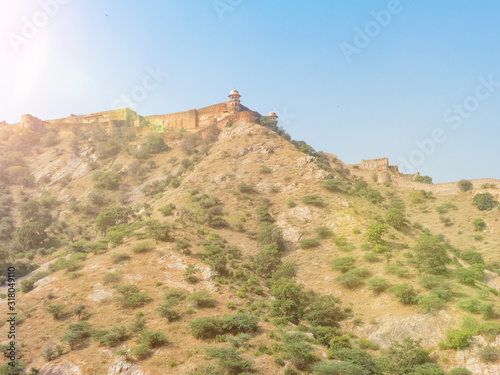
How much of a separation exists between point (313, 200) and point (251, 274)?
15.6m

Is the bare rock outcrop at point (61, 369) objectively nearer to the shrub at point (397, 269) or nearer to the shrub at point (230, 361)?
the shrub at point (230, 361)

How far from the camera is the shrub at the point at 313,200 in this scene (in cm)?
4941

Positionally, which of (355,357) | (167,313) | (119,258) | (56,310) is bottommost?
(355,357)

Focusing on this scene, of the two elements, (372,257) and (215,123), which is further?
(215,123)

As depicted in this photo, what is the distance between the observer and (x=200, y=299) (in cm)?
3175

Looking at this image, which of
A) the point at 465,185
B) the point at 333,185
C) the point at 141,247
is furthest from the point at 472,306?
the point at 465,185

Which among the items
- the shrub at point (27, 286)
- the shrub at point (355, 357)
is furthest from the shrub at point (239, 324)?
the shrub at point (27, 286)

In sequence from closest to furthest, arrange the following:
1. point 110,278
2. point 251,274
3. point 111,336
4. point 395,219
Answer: point 111,336 < point 110,278 < point 251,274 < point 395,219

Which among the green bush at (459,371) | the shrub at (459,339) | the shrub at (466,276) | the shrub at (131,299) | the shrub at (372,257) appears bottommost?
the green bush at (459,371)

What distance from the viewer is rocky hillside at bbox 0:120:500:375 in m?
25.6

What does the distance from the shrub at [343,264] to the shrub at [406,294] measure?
23.9 ft

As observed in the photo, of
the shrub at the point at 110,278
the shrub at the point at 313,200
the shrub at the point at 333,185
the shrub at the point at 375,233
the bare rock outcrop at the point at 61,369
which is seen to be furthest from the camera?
the shrub at the point at 333,185

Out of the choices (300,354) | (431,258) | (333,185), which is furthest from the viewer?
(333,185)

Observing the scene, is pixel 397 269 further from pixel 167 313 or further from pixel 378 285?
pixel 167 313
